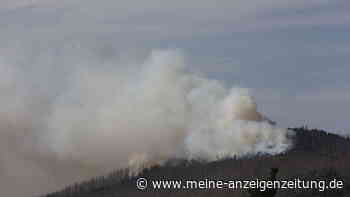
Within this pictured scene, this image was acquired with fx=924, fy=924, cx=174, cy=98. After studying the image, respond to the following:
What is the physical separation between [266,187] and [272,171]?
10.6 feet

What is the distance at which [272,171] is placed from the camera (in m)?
171

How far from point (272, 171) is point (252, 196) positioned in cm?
681

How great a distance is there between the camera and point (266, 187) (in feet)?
559

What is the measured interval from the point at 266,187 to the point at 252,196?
4167 millimetres

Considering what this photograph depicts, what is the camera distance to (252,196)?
168m
